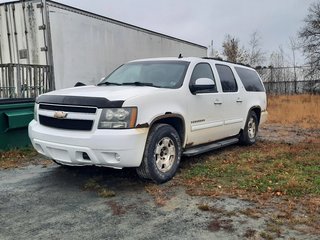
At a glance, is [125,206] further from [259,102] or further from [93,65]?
[93,65]

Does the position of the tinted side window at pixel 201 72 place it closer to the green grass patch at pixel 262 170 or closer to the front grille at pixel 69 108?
the green grass patch at pixel 262 170

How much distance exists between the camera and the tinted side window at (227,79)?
6.69m

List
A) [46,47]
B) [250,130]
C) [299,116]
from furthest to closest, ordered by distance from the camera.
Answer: [299,116] → [46,47] → [250,130]

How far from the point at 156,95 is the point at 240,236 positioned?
2.19 metres

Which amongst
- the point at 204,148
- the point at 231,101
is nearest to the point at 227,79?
the point at 231,101

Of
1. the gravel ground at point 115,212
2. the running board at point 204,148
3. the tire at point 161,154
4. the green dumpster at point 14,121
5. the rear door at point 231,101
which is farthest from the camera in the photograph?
the green dumpster at point 14,121

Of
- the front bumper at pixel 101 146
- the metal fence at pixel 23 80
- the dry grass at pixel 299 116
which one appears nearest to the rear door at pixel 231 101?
the front bumper at pixel 101 146

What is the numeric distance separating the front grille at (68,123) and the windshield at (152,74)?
1.32 metres

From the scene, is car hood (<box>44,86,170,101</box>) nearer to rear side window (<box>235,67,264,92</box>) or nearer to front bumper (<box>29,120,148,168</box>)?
front bumper (<box>29,120,148,168</box>)

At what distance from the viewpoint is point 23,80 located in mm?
9164

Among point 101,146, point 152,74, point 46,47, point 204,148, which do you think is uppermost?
point 46,47

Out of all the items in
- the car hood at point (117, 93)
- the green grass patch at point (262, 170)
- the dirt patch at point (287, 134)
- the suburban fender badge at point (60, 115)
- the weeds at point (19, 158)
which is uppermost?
the car hood at point (117, 93)

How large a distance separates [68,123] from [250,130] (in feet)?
14.9

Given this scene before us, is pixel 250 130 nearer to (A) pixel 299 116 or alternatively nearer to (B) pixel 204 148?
(B) pixel 204 148
